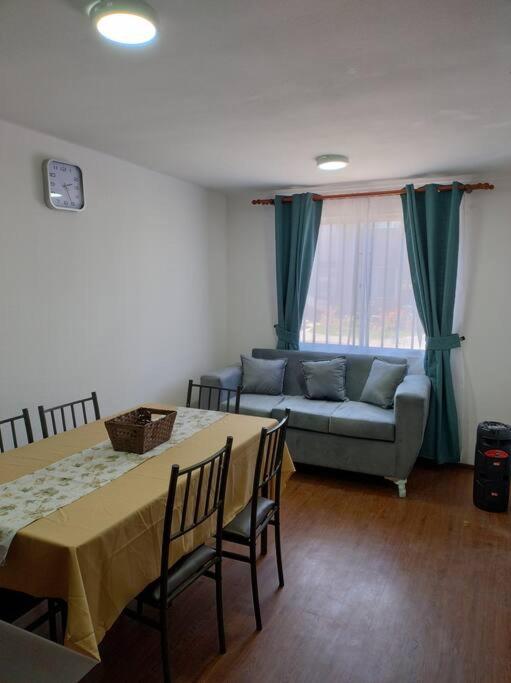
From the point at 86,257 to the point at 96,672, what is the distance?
95.7 inches

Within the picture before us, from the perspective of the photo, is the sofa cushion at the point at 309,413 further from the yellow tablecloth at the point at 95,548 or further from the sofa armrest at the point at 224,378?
the yellow tablecloth at the point at 95,548

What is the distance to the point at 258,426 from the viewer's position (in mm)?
2594

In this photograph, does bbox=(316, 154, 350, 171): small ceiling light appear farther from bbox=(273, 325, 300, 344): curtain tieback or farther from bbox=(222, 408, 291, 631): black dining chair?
bbox=(222, 408, 291, 631): black dining chair

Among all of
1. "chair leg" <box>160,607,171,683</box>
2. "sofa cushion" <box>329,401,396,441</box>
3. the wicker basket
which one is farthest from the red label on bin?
"chair leg" <box>160,607,171,683</box>

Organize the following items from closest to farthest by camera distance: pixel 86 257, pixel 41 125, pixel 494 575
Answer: pixel 494 575 < pixel 41 125 < pixel 86 257

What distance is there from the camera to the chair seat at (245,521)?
218 cm

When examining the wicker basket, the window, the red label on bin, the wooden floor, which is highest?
the window

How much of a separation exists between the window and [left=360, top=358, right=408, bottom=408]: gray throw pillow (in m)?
0.38

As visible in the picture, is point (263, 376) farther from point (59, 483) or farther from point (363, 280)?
point (59, 483)

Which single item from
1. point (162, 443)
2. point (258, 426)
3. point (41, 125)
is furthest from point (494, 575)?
point (41, 125)

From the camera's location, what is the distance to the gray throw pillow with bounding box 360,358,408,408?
152 inches

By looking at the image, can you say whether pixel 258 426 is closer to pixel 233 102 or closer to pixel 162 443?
pixel 162 443

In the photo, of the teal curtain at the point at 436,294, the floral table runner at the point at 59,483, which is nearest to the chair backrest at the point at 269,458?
the floral table runner at the point at 59,483

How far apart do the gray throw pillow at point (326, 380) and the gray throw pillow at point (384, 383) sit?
23cm
